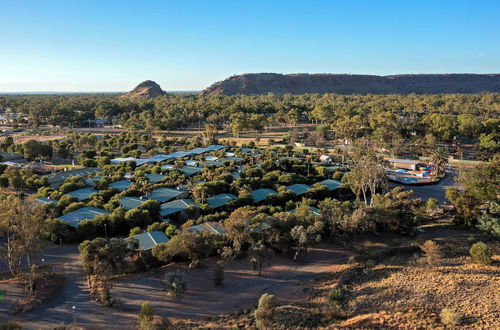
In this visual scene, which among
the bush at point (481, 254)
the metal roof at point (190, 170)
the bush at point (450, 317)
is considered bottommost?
the bush at point (450, 317)

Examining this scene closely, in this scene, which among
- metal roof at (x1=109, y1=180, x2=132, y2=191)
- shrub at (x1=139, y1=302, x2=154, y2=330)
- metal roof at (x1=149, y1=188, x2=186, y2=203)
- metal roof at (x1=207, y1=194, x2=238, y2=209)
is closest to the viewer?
shrub at (x1=139, y1=302, x2=154, y2=330)

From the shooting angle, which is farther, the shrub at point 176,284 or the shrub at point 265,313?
the shrub at point 176,284

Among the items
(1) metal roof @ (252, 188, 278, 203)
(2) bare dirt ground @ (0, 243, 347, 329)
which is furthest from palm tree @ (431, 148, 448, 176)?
(2) bare dirt ground @ (0, 243, 347, 329)

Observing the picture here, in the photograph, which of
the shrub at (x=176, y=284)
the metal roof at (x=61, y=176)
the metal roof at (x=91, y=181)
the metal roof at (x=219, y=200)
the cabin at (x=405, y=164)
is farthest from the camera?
the cabin at (x=405, y=164)

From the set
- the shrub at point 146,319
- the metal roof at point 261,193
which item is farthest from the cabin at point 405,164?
the shrub at point 146,319

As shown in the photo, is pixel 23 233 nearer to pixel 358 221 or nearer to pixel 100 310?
pixel 100 310

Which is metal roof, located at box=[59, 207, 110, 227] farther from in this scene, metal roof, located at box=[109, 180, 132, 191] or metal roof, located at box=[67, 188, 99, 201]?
metal roof, located at box=[109, 180, 132, 191]

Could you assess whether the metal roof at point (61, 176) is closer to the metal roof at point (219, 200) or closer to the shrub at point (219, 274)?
the metal roof at point (219, 200)
